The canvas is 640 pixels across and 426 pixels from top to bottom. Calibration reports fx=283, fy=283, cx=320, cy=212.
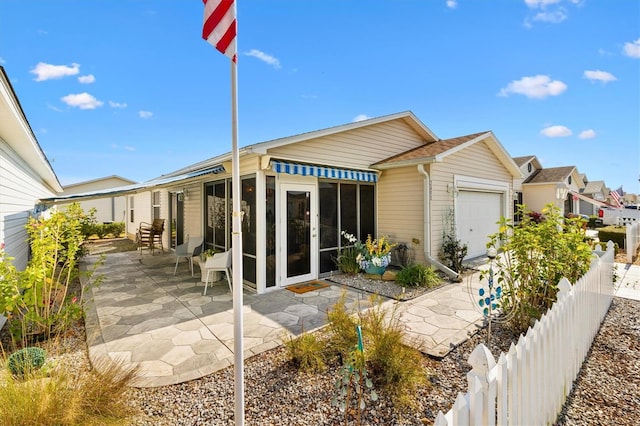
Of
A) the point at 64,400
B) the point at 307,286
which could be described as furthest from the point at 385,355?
the point at 307,286

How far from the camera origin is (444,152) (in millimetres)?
7934

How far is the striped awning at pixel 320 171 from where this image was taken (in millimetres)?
6414

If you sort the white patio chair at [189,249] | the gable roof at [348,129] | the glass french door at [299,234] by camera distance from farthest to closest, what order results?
the white patio chair at [189,249] < the glass french door at [299,234] < the gable roof at [348,129]

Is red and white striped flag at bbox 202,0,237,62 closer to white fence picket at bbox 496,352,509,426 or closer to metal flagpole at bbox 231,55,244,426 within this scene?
metal flagpole at bbox 231,55,244,426

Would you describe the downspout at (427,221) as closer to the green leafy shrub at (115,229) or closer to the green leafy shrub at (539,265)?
the green leafy shrub at (539,265)

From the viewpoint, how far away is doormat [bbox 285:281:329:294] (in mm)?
6777

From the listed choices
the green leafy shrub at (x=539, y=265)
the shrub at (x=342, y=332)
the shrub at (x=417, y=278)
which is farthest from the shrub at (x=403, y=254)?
the shrub at (x=342, y=332)

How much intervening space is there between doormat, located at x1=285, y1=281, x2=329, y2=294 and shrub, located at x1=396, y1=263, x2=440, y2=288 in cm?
192

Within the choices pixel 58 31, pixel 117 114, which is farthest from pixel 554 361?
pixel 117 114

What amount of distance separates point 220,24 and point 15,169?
8.07 m

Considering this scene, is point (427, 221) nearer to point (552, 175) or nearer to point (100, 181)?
point (552, 175)

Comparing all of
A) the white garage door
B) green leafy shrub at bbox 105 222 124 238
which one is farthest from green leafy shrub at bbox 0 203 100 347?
green leafy shrub at bbox 105 222 124 238

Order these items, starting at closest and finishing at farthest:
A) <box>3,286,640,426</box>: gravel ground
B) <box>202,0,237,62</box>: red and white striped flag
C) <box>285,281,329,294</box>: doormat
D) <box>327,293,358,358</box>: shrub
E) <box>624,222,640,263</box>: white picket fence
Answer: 1. <box>202,0,237,62</box>: red and white striped flag
2. <box>3,286,640,426</box>: gravel ground
3. <box>327,293,358,358</box>: shrub
4. <box>285,281,329,294</box>: doormat
5. <box>624,222,640,263</box>: white picket fence

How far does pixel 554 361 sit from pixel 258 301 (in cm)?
495
